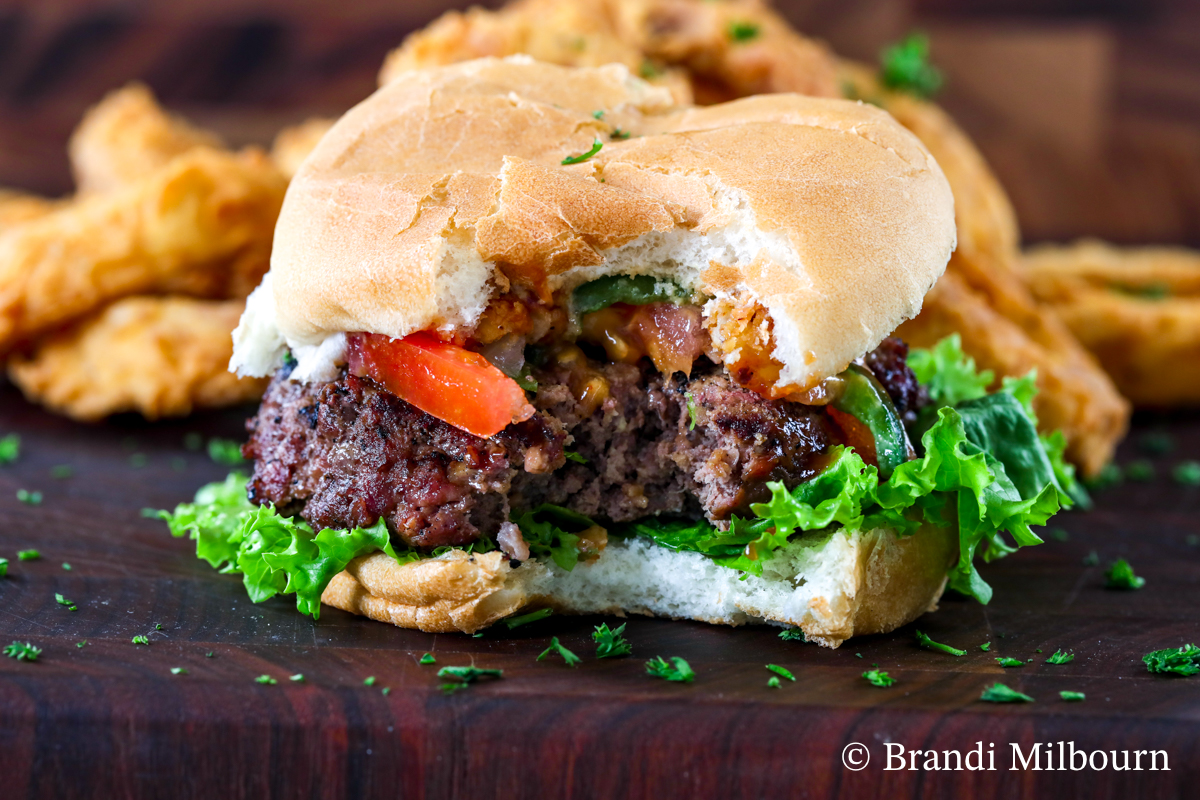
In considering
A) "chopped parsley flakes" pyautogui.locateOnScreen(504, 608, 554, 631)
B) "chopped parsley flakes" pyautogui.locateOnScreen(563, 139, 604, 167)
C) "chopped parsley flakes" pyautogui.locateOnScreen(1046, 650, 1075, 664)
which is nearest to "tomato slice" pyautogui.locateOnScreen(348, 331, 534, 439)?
"chopped parsley flakes" pyautogui.locateOnScreen(504, 608, 554, 631)

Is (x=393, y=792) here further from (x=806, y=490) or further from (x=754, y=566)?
(x=806, y=490)

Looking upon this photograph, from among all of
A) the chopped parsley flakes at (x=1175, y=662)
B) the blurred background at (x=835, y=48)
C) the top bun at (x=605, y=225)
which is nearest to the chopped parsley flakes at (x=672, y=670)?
the top bun at (x=605, y=225)

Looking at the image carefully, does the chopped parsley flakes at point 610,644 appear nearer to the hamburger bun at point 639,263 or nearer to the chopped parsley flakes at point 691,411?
the hamburger bun at point 639,263

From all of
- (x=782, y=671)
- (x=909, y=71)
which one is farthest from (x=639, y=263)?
(x=909, y=71)

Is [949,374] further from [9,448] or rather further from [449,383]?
[9,448]

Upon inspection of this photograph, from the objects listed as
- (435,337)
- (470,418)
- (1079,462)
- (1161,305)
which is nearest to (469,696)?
(470,418)

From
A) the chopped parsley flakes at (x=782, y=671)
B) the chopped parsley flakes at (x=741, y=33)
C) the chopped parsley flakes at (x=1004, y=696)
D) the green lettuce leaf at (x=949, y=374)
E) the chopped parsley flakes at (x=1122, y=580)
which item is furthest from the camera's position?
the chopped parsley flakes at (x=741, y=33)

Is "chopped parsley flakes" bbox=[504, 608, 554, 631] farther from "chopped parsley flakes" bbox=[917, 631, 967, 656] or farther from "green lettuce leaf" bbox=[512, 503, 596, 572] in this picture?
"chopped parsley flakes" bbox=[917, 631, 967, 656]
